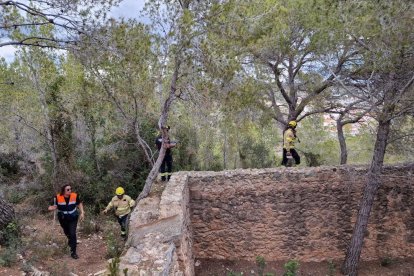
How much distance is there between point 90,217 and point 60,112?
3068 millimetres

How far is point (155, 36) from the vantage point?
7441mm

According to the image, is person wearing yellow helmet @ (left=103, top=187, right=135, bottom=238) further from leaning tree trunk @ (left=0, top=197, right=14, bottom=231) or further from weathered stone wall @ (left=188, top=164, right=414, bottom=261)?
leaning tree trunk @ (left=0, top=197, right=14, bottom=231)

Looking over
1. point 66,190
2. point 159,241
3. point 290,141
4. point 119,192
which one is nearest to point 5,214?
point 66,190

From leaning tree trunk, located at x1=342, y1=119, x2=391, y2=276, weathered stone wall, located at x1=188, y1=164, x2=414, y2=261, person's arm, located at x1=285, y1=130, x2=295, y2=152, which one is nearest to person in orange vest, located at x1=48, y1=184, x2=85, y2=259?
weathered stone wall, located at x1=188, y1=164, x2=414, y2=261

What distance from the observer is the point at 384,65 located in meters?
6.58

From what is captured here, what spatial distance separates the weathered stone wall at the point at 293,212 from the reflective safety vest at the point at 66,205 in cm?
260

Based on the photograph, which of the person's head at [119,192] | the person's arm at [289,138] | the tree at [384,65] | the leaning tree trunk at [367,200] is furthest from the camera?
the person's arm at [289,138]

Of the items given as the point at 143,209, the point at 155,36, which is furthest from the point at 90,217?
the point at 155,36

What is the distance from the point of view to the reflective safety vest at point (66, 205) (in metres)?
6.52

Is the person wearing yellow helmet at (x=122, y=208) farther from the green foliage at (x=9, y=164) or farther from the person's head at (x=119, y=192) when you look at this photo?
the green foliage at (x=9, y=164)

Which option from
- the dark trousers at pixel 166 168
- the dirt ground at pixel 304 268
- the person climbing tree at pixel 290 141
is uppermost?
the person climbing tree at pixel 290 141

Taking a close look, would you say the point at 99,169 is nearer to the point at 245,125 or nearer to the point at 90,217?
the point at 90,217

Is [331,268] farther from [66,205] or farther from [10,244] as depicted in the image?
[10,244]

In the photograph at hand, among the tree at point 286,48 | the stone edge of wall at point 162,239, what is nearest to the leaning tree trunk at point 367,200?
the tree at point 286,48
